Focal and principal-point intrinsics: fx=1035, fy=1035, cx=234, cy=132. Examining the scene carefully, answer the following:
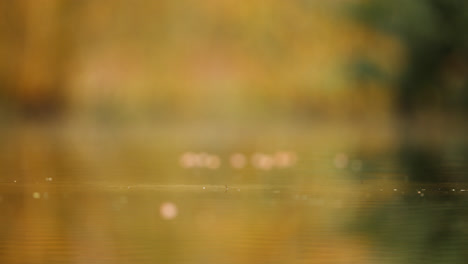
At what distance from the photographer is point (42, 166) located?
924 centimetres

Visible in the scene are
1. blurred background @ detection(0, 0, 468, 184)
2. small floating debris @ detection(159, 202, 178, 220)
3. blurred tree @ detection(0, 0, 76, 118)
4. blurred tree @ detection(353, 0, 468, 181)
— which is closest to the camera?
small floating debris @ detection(159, 202, 178, 220)

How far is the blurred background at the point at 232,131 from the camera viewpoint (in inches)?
181

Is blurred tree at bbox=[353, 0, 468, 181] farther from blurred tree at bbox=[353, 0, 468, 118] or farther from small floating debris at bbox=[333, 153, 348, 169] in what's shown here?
small floating debris at bbox=[333, 153, 348, 169]

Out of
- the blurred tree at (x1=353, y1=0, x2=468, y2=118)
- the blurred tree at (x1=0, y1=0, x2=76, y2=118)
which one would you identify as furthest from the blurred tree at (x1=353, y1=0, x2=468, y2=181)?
the blurred tree at (x1=0, y1=0, x2=76, y2=118)

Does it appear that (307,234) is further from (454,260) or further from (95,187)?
(95,187)

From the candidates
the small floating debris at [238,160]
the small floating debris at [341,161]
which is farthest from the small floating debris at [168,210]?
the small floating debris at [341,161]

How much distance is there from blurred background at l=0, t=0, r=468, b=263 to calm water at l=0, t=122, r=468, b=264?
0.06 feet

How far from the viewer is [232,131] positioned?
Result: 752 inches

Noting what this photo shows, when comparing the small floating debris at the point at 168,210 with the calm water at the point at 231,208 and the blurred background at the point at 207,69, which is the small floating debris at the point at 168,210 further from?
the blurred background at the point at 207,69

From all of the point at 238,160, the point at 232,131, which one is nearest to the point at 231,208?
the point at 238,160

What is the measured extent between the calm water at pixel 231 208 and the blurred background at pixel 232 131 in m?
0.02

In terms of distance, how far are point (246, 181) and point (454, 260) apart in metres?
4.02

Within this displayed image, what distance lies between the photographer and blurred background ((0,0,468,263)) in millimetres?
4598

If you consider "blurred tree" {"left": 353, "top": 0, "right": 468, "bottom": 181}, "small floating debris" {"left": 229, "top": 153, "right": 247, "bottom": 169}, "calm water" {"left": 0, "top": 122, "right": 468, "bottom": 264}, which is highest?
"blurred tree" {"left": 353, "top": 0, "right": 468, "bottom": 181}
